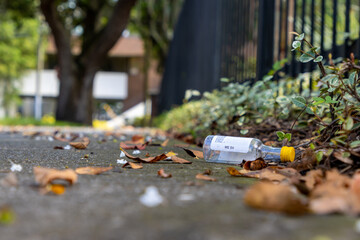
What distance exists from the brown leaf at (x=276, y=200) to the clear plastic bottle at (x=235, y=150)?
39.2 inches

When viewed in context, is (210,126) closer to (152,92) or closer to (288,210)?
(288,210)

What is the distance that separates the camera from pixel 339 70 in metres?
1.62

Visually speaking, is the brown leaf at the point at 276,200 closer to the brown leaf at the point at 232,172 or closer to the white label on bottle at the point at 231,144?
the brown leaf at the point at 232,172

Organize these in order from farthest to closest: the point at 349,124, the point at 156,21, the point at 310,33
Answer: the point at 156,21, the point at 310,33, the point at 349,124

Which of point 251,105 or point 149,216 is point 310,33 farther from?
point 149,216

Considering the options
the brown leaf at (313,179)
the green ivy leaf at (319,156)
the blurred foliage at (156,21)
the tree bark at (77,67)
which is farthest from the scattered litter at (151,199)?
the blurred foliage at (156,21)

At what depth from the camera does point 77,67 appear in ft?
36.1

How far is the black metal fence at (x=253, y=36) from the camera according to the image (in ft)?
9.16

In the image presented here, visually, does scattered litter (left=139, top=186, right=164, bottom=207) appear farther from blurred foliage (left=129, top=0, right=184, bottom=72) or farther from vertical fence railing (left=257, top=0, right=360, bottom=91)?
blurred foliage (left=129, top=0, right=184, bottom=72)

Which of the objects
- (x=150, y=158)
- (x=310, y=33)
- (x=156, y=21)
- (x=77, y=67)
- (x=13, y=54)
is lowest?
(x=150, y=158)

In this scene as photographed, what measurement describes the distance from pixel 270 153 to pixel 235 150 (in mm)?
203

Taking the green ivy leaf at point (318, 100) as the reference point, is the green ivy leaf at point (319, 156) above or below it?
below

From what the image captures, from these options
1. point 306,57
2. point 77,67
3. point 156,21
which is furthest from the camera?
point 156,21

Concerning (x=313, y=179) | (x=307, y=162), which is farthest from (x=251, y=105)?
(x=313, y=179)
